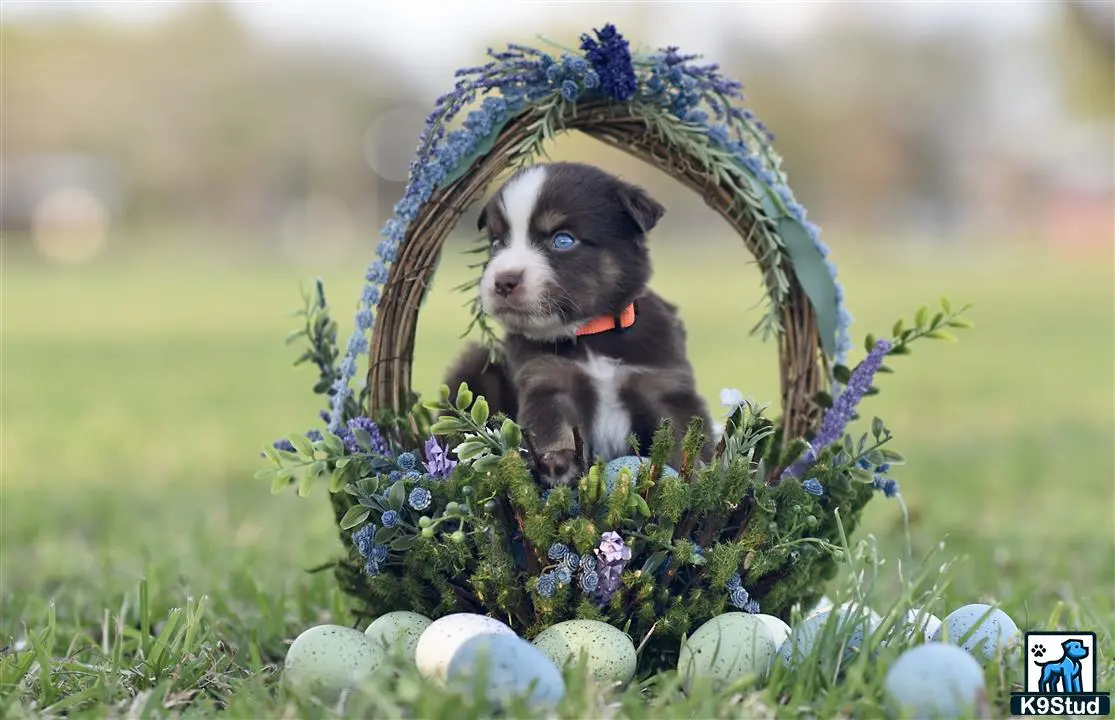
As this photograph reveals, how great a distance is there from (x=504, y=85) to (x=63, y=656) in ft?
6.69

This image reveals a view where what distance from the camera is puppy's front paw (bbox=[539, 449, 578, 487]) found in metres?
2.93

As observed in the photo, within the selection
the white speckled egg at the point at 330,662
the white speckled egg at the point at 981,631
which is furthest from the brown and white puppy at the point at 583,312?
the white speckled egg at the point at 981,631

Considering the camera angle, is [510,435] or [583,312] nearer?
[510,435]

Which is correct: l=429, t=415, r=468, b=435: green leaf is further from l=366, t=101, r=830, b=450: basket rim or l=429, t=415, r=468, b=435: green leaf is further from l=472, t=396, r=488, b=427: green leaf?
l=366, t=101, r=830, b=450: basket rim

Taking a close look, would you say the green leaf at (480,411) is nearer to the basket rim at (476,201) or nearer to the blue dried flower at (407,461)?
the blue dried flower at (407,461)

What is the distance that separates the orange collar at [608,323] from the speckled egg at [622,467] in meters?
0.36

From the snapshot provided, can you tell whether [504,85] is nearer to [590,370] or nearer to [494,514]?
[590,370]

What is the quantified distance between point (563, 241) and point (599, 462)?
0.65 meters

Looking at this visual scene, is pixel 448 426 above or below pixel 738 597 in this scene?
above

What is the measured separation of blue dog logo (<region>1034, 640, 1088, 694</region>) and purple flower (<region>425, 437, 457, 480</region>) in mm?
1447

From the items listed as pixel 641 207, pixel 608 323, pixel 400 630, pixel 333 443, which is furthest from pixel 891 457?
pixel 333 443

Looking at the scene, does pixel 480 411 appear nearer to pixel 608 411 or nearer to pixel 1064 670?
pixel 608 411

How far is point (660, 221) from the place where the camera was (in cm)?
323

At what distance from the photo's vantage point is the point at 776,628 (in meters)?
2.89
